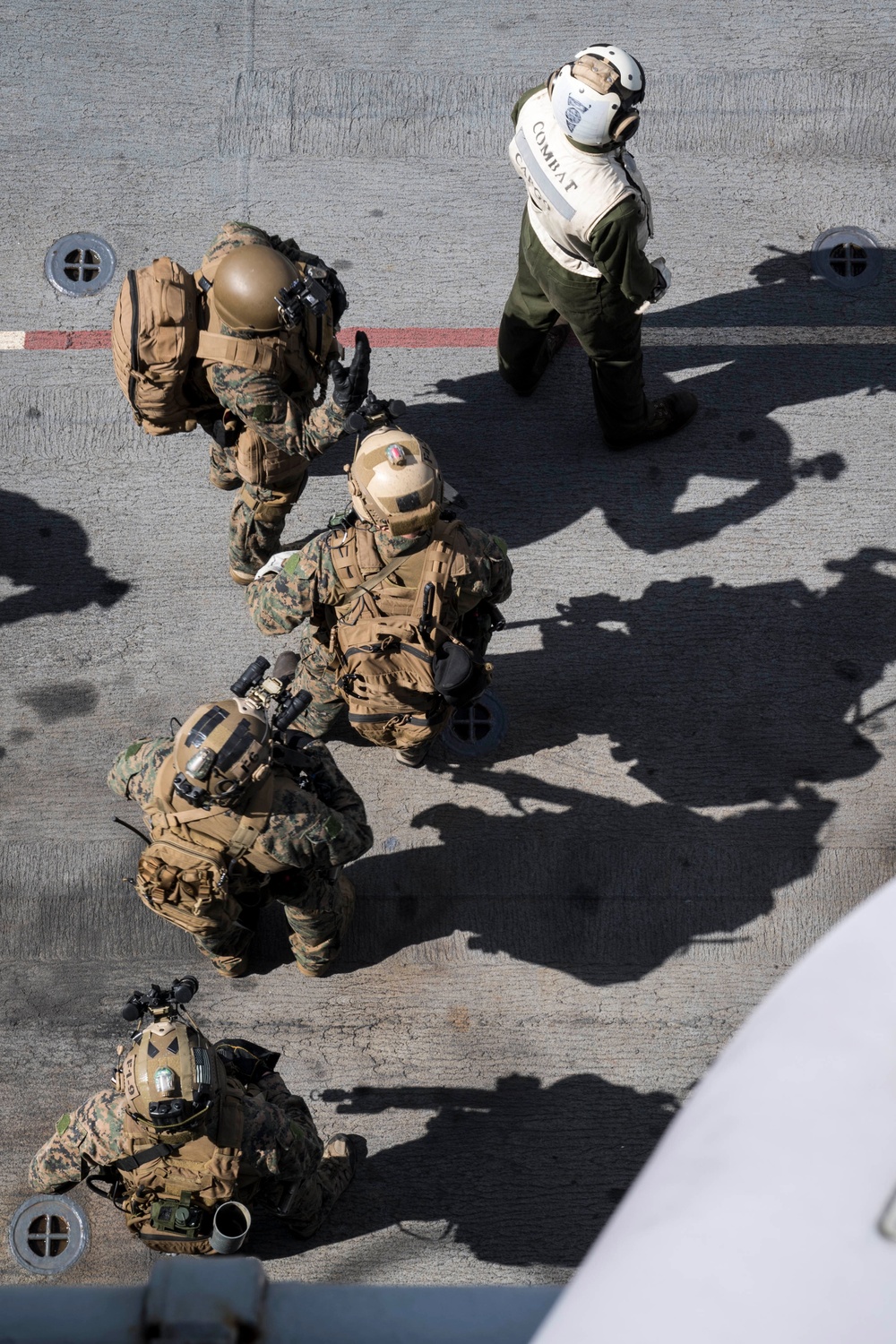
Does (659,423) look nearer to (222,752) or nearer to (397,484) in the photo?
(397,484)

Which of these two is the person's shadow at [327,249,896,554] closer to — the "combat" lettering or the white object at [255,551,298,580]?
the white object at [255,551,298,580]

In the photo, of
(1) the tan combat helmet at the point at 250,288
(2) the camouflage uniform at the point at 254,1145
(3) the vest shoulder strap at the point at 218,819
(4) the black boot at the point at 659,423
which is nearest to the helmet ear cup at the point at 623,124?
(1) the tan combat helmet at the point at 250,288

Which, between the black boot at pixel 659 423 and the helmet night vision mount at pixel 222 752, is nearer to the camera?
the helmet night vision mount at pixel 222 752

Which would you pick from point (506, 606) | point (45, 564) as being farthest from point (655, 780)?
point (45, 564)

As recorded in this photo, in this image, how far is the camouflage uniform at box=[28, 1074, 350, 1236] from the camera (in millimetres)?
4789

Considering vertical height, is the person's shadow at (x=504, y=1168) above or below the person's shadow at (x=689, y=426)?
below

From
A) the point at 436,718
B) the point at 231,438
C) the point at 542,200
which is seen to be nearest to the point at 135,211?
the point at 231,438

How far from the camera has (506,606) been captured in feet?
21.8

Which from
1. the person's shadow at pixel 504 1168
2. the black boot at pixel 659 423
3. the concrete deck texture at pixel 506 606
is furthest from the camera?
the black boot at pixel 659 423

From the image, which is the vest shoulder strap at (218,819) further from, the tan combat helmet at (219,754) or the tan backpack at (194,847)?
the tan combat helmet at (219,754)

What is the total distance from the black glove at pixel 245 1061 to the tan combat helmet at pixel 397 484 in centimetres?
228

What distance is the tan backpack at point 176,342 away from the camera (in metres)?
5.41

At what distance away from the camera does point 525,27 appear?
765 cm

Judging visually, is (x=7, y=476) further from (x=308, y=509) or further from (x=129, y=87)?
(x=129, y=87)
